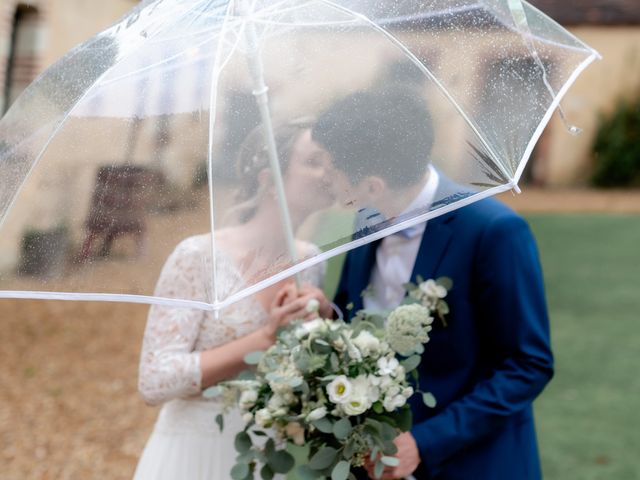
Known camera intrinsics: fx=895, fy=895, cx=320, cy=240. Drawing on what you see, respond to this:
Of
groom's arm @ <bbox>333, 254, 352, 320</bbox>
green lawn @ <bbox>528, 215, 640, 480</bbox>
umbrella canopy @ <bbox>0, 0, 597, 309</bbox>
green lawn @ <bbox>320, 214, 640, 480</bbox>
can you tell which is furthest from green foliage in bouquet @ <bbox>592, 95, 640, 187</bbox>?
umbrella canopy @ <bbox>0, 0, 597, 309</bbox>

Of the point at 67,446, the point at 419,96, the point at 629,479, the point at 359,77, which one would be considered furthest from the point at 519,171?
the point at 67,446

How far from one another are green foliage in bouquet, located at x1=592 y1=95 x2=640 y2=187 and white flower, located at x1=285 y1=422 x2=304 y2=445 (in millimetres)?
20792

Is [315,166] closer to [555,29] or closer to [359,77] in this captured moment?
[359,77]

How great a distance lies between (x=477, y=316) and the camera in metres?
2.58

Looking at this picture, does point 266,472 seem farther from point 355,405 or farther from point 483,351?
point 483,351

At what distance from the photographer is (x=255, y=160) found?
2.20 metres

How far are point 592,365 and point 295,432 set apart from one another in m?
5.04

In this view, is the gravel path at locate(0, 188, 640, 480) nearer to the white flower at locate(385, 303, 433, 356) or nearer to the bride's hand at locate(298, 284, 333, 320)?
the bride's hand at locate(298, 284, 333, 320)

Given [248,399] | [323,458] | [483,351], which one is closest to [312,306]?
[248,399]

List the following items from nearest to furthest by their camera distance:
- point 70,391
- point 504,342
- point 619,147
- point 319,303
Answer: point 504,342, point 319,303, point 70,391, point 619,147

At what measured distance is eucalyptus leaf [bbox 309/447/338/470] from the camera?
2289mm

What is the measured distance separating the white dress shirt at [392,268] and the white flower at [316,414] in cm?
53

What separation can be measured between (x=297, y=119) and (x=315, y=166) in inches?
5.0

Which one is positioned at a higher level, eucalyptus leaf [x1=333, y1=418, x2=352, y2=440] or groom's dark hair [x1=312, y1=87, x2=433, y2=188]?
groom's dark hair [x1=312, y1=87, x2=433, y2=188]
